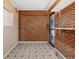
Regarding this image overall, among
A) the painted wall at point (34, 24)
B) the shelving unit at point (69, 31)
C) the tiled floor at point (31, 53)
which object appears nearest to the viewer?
the shelving unit at point (69, 31)

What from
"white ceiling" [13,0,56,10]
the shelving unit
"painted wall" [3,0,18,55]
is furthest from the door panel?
the shelving unit

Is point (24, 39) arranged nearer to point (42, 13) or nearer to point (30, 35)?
point (30, 35)

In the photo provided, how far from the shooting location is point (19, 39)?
9.45 m

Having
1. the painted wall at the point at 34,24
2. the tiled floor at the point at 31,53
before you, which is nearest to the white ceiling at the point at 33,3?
the painted wall at the point at 34,24

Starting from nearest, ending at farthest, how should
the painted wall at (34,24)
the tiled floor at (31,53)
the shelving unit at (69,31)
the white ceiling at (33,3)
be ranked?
1. the shelving unit at (69,31)
2. the tiled floor at (31,53)
3. the white ceiling at (33,3)
4. the painted wall at (34,24)

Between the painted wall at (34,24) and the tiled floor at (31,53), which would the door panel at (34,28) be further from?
the tiled floor at (31,53)

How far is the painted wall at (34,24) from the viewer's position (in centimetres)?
949

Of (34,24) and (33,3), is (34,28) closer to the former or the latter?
(34,24)

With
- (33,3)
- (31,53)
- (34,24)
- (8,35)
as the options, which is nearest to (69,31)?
(31,53)

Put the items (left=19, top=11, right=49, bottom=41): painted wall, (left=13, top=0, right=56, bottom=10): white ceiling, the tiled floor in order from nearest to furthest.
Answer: the tiled floor, (left=13, top=0, right=56, bottom=10): white ceiling, (left=19, top=11, right=49, bottom=41): painted wall

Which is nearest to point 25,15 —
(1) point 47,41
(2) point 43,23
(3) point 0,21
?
(2) point 43,23

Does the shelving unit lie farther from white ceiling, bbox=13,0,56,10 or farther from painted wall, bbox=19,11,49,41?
painted wall, bbox=19,11,49,41

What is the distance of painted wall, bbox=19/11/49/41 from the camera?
9.49 meters
